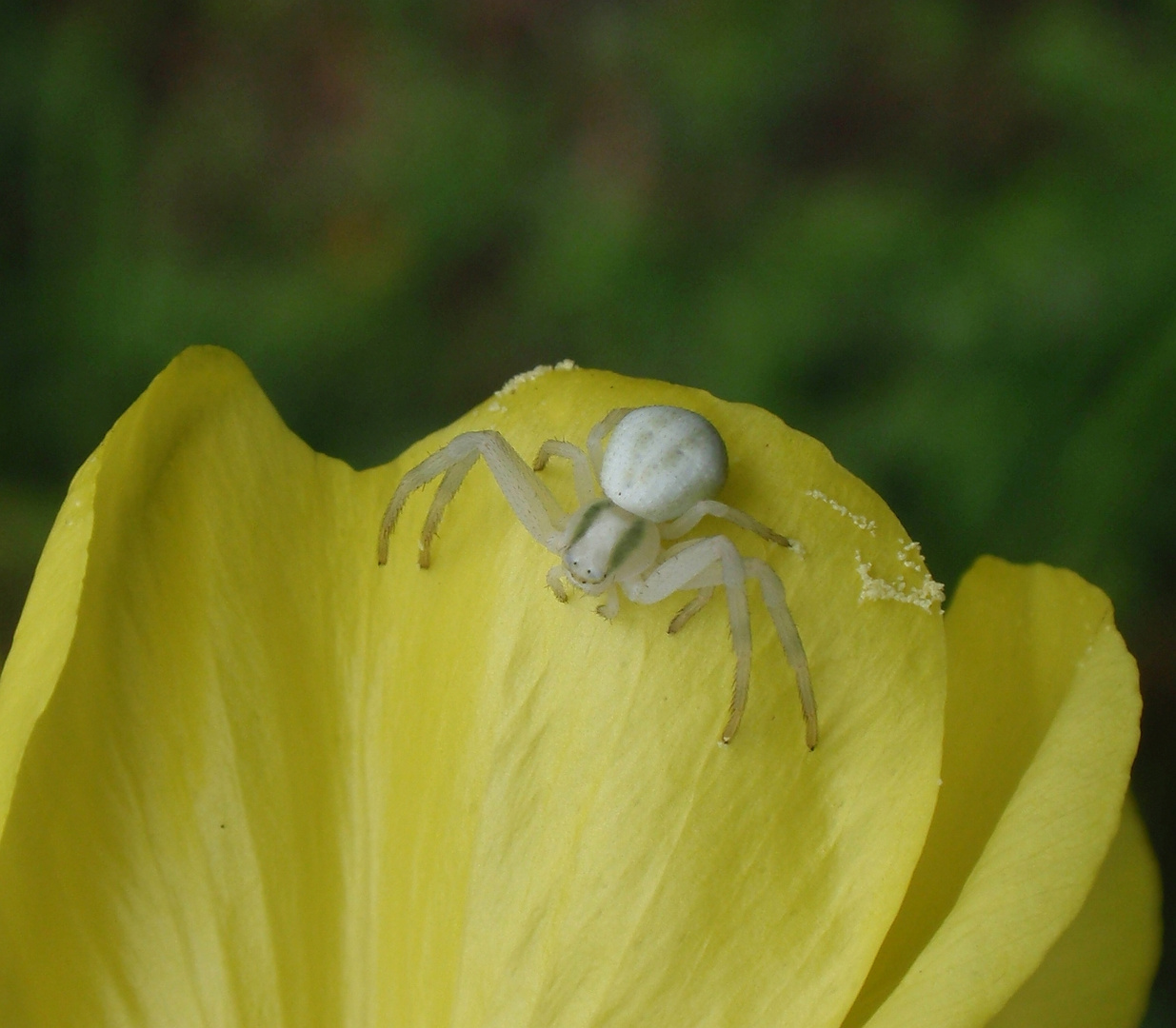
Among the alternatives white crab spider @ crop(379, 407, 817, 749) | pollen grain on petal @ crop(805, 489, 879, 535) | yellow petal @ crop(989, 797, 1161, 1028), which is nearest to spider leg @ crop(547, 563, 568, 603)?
white crab spider @ crop(379, 407, 817, 749)

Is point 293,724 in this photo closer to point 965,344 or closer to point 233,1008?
point 233,1008

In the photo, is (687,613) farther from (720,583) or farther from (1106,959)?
(1106,959)

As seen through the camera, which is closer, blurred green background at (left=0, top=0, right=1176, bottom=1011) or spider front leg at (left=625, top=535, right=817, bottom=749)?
spider front leg at (left=625, top=535, right=817, bottom=749)

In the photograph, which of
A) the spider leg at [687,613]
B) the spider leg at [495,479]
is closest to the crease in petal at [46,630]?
the spider leg at [495,479]

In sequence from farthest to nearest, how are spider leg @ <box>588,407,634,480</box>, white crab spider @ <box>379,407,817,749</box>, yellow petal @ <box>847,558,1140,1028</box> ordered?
spider leg @ <box>588,407,634,480</box> → white crab spider @ <box>379,407,817,749</box> → yellow petal @ <box>847,558,1140,1028</box>

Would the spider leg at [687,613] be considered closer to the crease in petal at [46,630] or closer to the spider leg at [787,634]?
the spider leg at [787,634]

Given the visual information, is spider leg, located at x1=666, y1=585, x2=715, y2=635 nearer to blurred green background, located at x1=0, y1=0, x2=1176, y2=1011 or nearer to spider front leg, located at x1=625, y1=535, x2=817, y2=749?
spider front leg, located at x1=625, y1=535, x2=817, y2=749

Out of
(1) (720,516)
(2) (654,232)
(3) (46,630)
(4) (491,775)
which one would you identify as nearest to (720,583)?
(1) (720,516)
